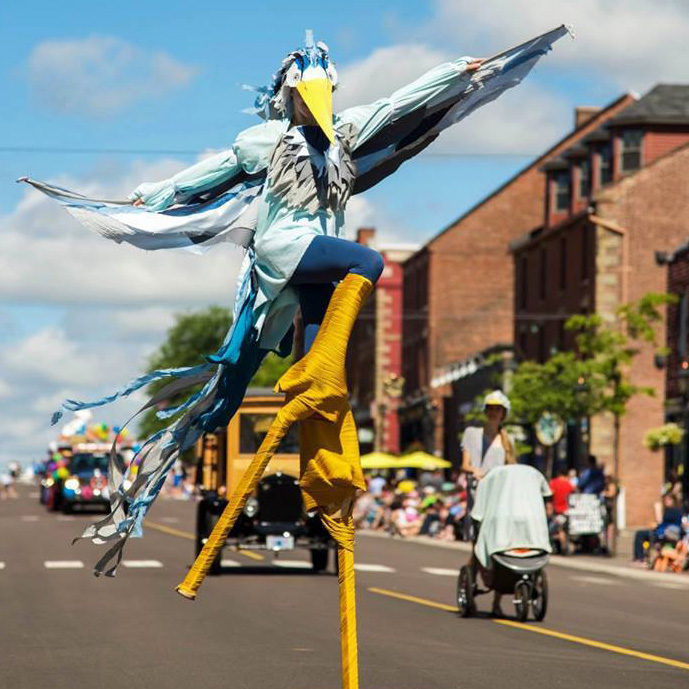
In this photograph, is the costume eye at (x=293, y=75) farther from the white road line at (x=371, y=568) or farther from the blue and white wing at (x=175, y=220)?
the white road line at (x=371, y=568)

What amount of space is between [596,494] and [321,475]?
27987mm

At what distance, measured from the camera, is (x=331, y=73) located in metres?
6.58

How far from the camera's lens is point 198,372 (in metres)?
6.75

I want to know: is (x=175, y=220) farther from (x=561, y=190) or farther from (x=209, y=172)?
(x=561, y=190)

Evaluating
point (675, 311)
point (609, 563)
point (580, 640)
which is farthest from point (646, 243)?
point (580, 640)

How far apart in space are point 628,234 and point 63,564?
32.7 meters

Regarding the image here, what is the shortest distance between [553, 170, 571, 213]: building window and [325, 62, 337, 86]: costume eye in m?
57.1

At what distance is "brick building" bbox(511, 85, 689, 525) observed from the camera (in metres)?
53.7

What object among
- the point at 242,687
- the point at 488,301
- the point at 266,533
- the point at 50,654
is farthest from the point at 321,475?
the point at 488,301

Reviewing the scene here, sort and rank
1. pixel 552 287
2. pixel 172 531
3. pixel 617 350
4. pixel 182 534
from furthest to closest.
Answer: pixel 552 287 → pixel 172 531 → pixel 182 534 → pixel 617 350

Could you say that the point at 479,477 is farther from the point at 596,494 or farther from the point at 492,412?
the point at 596,494

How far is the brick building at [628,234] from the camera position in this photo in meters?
53.7

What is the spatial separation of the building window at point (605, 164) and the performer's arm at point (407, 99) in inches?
2036

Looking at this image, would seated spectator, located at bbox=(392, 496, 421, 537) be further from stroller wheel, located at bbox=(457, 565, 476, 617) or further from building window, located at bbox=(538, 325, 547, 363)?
stroller wheel, located at bbox=(457, 565, 476, 617)
